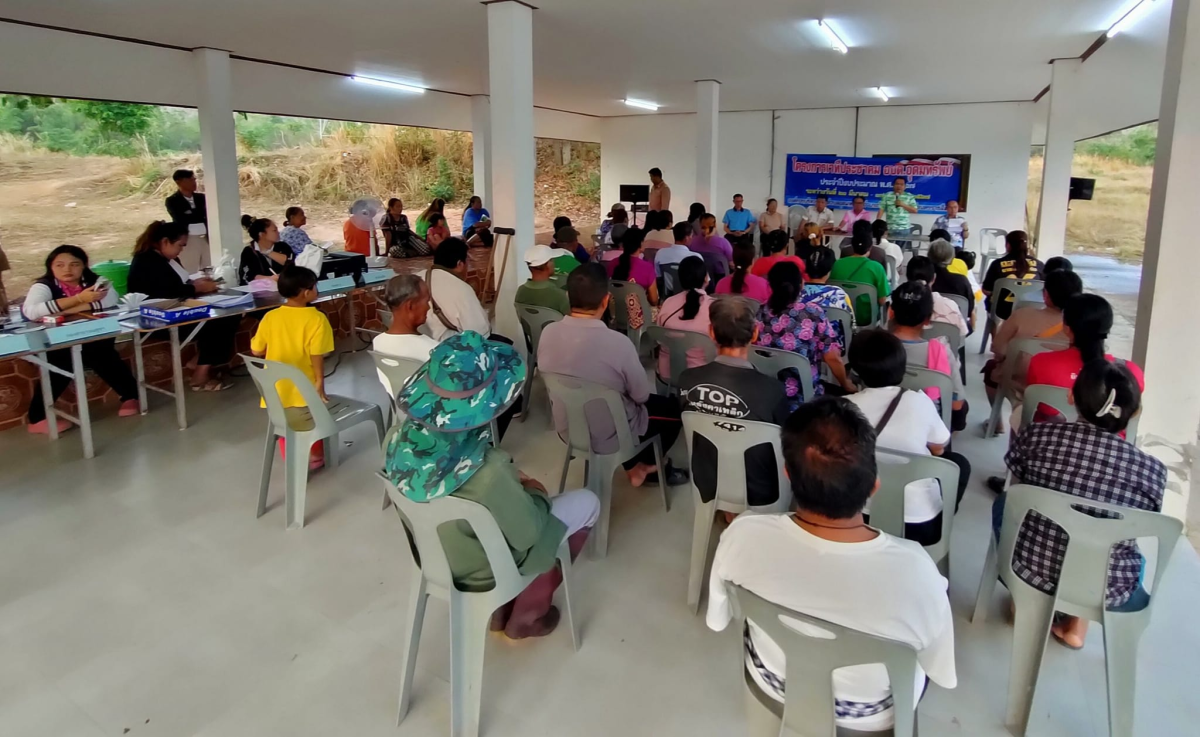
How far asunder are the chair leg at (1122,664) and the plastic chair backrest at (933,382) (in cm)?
121

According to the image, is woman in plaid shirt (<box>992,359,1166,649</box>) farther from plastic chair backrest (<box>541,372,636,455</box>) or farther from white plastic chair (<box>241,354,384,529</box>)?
white plastic chair (<box>241,354,384,529</box>)

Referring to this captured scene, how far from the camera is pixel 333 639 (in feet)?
7.80

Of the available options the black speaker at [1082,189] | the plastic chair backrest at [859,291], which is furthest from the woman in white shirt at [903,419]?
the black speaker at [1082,189]

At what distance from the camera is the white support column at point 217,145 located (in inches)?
280

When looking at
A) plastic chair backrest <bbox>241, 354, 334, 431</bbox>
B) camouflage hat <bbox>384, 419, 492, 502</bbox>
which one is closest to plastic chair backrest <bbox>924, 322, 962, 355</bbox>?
camouflage hat <bbox>384, 419, 492, 502</bbox>

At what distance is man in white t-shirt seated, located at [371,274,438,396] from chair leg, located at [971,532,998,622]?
7.34 feet

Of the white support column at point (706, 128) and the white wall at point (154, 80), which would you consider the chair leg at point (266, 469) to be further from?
the white support column at point (706, 128)

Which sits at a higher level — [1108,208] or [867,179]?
[867,179]

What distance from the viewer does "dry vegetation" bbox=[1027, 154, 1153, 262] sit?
51.5 feet

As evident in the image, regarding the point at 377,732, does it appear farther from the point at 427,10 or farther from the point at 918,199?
the point at 918,199

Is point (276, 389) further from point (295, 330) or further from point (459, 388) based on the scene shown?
point (459, 388)

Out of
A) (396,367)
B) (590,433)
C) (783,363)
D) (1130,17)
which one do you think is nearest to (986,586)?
(783,363)

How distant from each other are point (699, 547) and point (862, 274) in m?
3.13

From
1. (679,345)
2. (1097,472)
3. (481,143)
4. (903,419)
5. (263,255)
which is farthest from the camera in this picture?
(481,143)
